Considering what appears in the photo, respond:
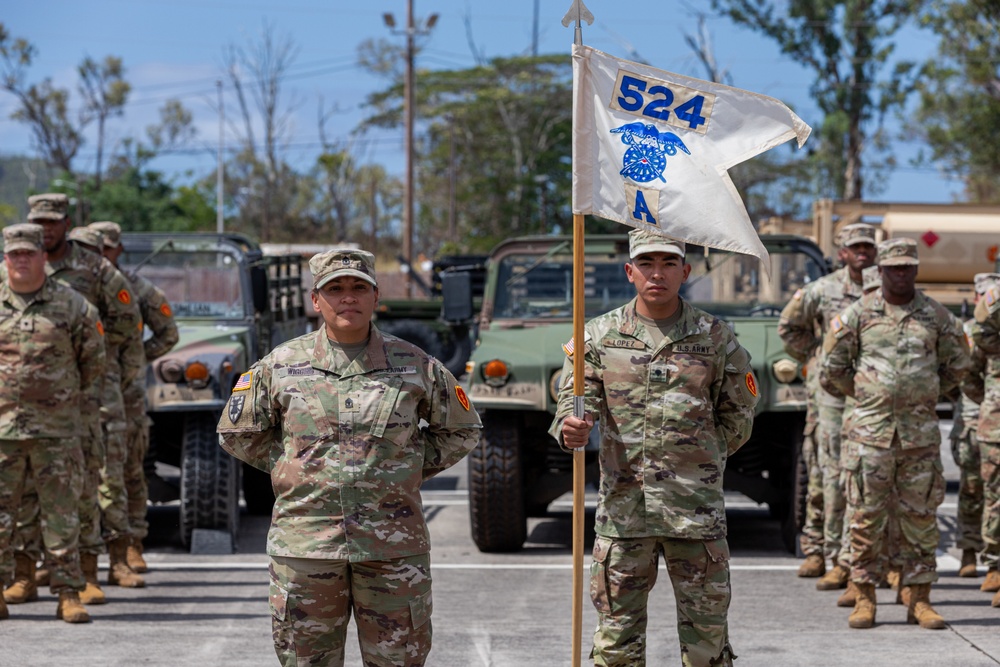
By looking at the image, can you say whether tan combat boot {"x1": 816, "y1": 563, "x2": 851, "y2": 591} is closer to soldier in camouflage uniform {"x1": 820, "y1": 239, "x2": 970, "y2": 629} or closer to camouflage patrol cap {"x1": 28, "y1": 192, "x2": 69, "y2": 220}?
soldier in camouflage uniform {"x1": 820, "y1": 239, "x2": 970, "y2": 629}

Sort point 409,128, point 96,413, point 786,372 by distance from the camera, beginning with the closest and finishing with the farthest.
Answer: point 96,413, point 786,372, point 409,128

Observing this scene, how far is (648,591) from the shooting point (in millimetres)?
5281

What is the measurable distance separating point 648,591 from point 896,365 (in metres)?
2.54

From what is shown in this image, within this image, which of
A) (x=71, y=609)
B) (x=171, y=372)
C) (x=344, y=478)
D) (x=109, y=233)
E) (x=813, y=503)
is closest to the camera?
(x=344, y=478)

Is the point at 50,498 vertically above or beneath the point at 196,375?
beneath

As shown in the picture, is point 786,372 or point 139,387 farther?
point 786,372

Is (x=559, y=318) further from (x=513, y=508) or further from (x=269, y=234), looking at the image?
(x=269, y=234)

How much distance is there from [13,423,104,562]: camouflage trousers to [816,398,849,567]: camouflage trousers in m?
3.82

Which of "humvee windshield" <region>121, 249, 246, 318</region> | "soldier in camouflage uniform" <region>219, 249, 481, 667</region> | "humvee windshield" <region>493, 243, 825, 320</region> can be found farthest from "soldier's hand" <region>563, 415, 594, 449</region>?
"humvee windshield" <region>121, 249, 246, 318</region>

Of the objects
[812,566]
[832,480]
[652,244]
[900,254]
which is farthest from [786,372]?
[652,244]

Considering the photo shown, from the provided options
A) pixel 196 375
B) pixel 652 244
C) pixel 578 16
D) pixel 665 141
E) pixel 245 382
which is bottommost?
pixel 196 375

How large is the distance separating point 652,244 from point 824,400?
129 inches

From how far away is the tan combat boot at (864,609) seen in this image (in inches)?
287

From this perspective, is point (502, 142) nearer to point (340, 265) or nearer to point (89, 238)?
point (89, 238)
